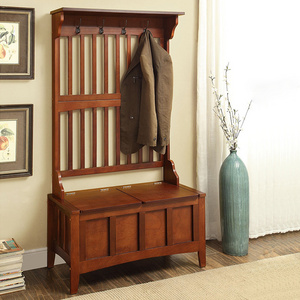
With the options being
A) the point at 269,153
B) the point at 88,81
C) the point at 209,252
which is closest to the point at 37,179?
the point at 88,81

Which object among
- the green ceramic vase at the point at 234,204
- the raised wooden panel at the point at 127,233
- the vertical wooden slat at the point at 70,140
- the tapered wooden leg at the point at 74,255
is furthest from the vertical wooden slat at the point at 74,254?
the green ceramic vase at the point at 234,204

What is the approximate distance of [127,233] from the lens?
334 cm

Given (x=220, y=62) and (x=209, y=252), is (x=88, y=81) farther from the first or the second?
(x=209, y=252)

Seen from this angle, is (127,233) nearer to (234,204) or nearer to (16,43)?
(234,204)

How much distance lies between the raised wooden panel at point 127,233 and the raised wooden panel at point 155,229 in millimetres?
79

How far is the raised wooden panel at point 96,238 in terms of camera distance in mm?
3209

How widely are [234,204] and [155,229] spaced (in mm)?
674

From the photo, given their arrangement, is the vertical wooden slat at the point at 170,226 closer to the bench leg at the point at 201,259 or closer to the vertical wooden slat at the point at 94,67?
the bench leg at the point at 201,259

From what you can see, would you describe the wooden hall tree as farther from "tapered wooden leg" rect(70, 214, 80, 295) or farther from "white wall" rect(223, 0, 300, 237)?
"white wall" rect(223, 0, 300, 237)

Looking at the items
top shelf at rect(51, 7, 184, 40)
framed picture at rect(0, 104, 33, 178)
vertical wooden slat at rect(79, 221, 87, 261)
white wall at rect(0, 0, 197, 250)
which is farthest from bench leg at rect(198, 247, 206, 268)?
top shelf at rect(51, 7, 184, 40)

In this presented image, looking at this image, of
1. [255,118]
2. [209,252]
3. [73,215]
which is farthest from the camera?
[255,118]

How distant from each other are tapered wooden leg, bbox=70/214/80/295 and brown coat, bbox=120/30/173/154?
77cm

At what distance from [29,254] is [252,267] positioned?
5.01ft

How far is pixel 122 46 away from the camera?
367 centimetres
